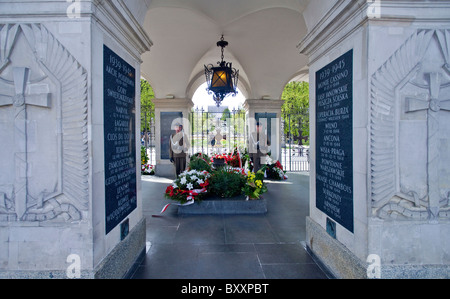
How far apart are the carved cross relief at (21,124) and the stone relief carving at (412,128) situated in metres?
3.26

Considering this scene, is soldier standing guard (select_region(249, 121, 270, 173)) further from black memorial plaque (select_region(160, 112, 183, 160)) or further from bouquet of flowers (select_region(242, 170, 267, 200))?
bouquet of flowers (select_region(242, 170, 267, 200))

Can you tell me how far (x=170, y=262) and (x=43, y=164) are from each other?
6.65ft

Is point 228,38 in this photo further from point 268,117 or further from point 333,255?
point 333,255

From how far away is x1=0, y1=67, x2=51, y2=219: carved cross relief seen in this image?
230 cm

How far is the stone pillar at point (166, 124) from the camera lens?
34.4 ft

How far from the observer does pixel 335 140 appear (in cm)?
309

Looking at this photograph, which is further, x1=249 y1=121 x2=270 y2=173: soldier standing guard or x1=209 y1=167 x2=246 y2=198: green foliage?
x1=249 y1=121 x2=270 y2=173: soldier standing guard

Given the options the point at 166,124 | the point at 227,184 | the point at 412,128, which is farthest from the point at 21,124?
the point at 166,124

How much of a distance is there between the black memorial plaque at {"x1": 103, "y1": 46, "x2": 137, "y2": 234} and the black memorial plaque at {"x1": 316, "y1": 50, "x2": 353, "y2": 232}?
8.69 feet

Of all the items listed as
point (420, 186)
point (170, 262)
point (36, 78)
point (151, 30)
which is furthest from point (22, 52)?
point (151, 30)

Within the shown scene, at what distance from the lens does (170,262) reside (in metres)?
3.41

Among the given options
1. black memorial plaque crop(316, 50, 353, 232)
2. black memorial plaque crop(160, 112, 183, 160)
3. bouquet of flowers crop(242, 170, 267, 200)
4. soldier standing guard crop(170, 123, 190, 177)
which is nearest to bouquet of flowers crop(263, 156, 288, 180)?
soldier standing guard crop(170, 123, 190, 177)

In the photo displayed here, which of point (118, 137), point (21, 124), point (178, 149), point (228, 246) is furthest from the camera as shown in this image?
point (178, 149)

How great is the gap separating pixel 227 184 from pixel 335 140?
3.23 metres
